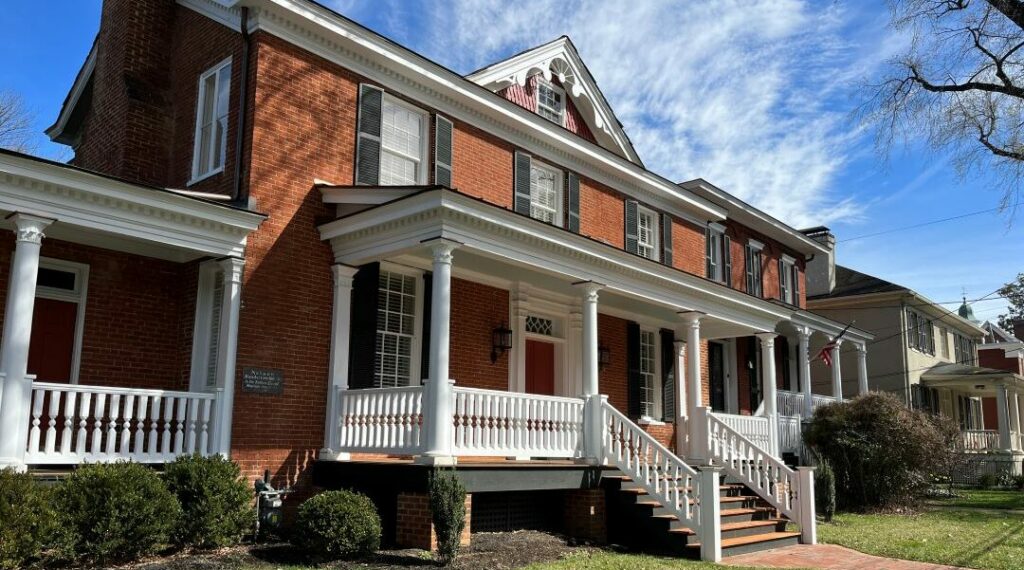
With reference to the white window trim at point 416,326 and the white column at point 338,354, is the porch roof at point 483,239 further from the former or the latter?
the white window trim at point 416,326

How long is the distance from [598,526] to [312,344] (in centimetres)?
504

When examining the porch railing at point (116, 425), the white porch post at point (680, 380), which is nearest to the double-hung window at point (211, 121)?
the porch railing at point (116, 425)

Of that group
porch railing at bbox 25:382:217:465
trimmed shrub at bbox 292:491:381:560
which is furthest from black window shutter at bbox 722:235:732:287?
porch railing at bbox 25:382:217:465

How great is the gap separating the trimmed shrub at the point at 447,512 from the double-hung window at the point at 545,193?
7509 millimetres

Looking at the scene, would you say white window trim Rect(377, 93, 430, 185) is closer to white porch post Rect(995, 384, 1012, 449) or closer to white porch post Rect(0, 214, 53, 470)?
white porch post Rect(0, 214, 53, 470)

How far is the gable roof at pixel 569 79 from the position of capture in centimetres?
1664

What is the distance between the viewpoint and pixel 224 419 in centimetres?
1093

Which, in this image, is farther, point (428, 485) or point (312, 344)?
point (312, 344)

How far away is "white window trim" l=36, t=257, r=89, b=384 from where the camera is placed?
1115 centimetres

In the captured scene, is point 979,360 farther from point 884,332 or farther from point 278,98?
point 278,98

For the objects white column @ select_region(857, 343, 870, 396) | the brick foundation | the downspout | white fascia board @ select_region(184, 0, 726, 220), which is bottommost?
the brick foundation

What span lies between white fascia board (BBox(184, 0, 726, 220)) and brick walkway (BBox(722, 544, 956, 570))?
27.6 feet

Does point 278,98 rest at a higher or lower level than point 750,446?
higher

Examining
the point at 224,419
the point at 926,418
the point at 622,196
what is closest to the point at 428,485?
the point at 224,419
